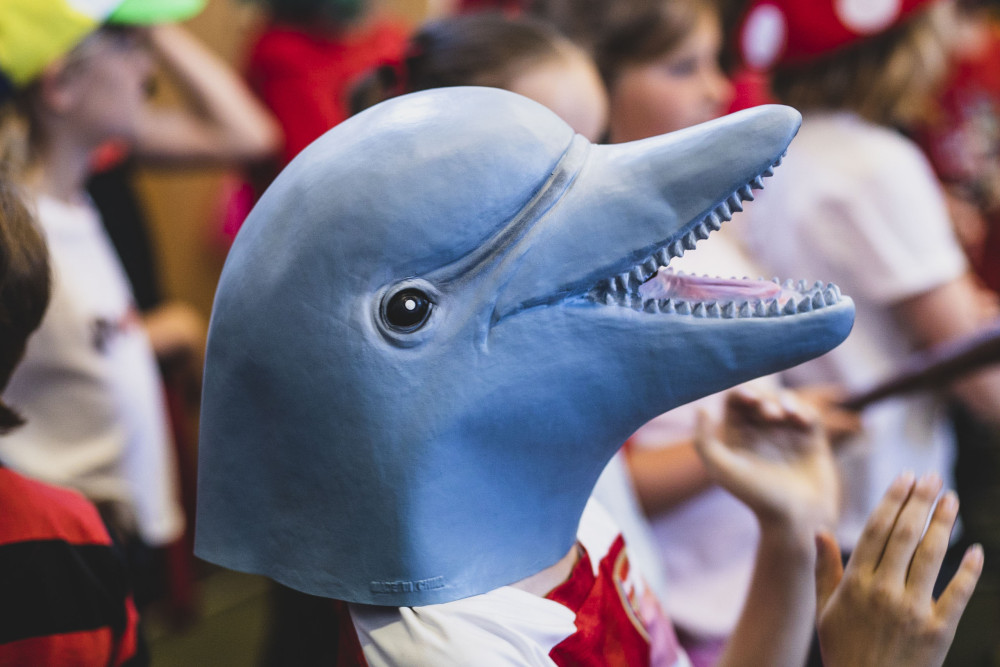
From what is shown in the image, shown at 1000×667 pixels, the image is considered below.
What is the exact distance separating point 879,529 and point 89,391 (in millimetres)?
1135

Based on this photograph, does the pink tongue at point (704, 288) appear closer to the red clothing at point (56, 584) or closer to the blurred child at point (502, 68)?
the blurred child at point (502, 68)

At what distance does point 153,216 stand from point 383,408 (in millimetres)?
2635

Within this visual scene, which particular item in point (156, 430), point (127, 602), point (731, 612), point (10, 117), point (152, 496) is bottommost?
point (731, 612)

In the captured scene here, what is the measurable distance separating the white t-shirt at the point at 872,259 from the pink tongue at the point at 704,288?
0.87m

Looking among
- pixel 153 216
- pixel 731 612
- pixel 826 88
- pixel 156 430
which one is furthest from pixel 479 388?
pixel 153 216

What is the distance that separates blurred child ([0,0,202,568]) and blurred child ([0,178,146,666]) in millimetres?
415

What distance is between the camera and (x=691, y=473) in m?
1.15

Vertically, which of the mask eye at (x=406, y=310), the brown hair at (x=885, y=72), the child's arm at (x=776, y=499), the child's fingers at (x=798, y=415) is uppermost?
the brown hair at (x=885, y=72)

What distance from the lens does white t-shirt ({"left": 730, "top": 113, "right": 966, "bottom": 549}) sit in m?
1.42

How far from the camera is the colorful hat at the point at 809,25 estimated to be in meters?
1.49

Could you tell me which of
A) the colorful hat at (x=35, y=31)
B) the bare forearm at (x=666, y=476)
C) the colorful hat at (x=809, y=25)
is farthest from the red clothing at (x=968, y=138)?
the colorful hat at (x=35, y=31)

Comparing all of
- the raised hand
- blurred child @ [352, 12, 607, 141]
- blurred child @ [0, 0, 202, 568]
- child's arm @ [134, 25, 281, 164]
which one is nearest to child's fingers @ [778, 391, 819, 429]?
the raised hand

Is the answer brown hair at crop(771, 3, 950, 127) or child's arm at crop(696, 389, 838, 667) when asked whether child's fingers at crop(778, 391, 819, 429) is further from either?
brown hair at crop(771, 3, 950, 127)

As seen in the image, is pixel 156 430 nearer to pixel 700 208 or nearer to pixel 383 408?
pixel 383 408
